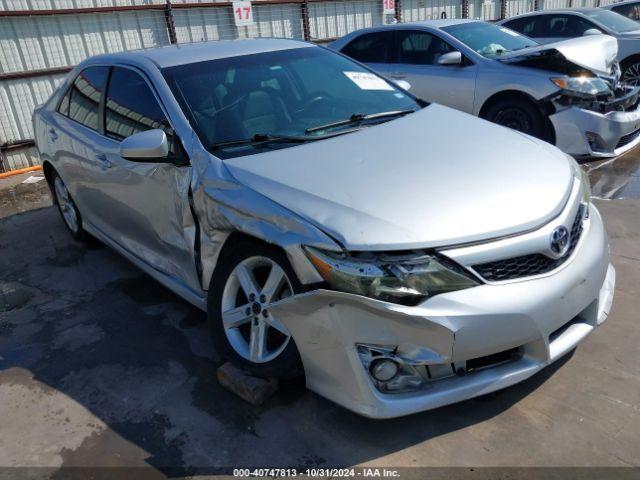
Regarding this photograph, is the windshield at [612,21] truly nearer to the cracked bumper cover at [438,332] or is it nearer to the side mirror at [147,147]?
the cracked bumper cover at [438,332]

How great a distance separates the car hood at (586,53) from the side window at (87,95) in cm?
422

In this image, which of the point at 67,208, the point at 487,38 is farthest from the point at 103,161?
the point at 487,38

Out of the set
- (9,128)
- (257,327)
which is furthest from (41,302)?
Result: (9,128)

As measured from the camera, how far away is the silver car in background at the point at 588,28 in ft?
28.0

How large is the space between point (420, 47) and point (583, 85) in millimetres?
2085

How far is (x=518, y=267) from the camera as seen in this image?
2.23 m

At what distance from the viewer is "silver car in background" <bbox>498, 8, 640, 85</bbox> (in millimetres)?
8531

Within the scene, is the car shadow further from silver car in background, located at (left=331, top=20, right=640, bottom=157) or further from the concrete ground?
silver car in background, located at (left=331, top=20, right=640, bottom=157)

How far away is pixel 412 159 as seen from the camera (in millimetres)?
2707

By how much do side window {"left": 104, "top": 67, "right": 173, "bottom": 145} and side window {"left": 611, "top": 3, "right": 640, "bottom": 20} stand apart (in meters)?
10.2

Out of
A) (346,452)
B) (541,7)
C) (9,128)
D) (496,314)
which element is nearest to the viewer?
(496,314)

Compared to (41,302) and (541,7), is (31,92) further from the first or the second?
(541,7)

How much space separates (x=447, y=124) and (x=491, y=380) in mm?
1573

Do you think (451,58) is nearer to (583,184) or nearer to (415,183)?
(583,184)
